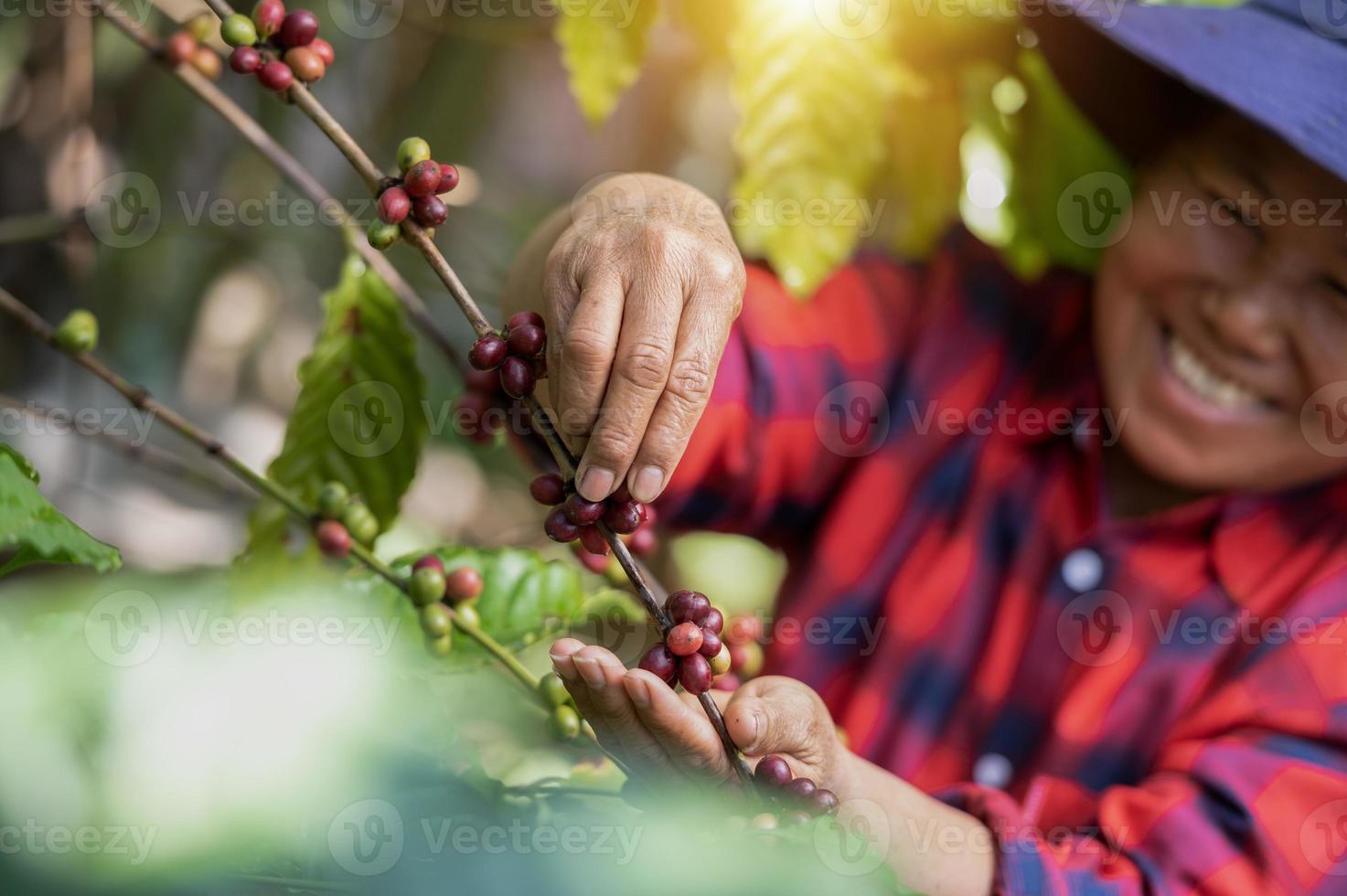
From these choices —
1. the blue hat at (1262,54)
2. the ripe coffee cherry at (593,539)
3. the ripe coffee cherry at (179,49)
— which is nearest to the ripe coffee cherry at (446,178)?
the ripe coffee cherry at (593,539)

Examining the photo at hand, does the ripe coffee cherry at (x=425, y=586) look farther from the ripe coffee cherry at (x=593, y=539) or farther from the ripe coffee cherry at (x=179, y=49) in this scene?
the ripe coffee cherry at (x=179, y=49)

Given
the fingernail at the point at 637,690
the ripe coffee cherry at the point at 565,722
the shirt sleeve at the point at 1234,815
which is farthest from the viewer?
the shirt sleeve at the point at 1234,815

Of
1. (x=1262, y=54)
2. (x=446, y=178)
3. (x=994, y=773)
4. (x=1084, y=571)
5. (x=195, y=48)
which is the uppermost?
(x=1262, y=54)

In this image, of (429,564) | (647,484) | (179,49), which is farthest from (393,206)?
(179,49)

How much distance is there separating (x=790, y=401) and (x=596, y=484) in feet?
1.99

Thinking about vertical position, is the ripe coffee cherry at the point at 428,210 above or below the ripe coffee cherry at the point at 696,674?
above

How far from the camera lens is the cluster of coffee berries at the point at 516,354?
63 cm

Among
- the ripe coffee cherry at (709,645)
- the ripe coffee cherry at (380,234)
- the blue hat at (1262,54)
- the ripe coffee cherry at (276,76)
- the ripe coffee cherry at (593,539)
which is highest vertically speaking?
the blue hat at (1262,54)

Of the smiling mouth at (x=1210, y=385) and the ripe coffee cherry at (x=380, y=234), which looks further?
the smiling mouth at (x=1210, y=385)

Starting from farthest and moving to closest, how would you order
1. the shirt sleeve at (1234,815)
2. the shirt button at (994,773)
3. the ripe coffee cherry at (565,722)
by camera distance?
1. the shirt button at (994,773)
2. the shirt sleeve at (1234,815)
3. the ripe coffee cherry at (565,722)

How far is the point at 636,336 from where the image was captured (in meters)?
0.67

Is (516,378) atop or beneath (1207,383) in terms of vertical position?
beneath

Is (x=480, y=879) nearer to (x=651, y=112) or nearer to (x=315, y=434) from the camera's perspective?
(x=315, y=434)

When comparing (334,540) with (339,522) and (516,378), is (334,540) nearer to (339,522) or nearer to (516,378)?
(339,522)
